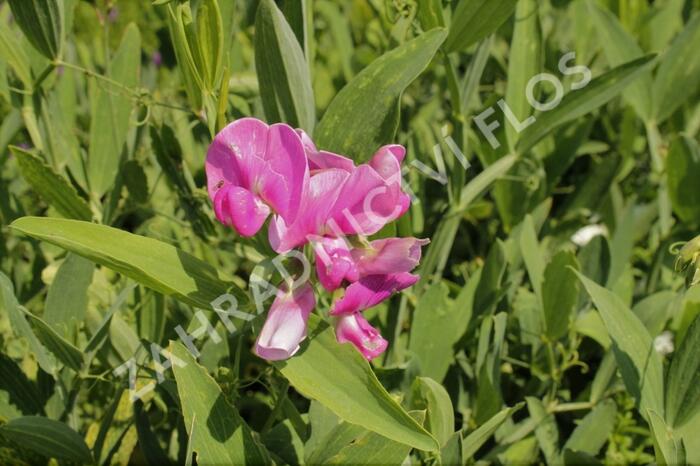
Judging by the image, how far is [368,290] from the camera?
0.80 meters

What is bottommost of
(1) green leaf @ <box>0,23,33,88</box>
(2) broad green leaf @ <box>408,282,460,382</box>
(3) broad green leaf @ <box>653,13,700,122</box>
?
(2) broad green leaf @ <box>408,282,460,382</box>

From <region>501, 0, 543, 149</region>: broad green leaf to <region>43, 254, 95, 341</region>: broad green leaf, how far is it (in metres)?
0.64

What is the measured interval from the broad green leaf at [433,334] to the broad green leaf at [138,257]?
0.38 m

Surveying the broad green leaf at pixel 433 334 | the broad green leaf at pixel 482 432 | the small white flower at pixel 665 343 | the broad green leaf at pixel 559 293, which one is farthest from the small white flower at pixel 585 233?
the broad green leaf at pixel 482 432

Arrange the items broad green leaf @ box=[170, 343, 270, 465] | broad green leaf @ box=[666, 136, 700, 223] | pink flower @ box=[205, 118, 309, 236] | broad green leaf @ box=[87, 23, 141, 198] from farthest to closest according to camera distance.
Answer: broad green leaf @ box=[666, 136, 700, 223] < broad green leaf @ box=[87, 23, 141, 198] < broad green leaf @ box=[170, 343, 270, 465] < pink flower @ box=[205, 118, 309, 236]

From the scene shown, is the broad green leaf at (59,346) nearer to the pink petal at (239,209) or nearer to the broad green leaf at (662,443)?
the pink petal at (239,209)

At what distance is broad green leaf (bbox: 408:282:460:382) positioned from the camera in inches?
46.4

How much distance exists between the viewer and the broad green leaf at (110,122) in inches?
51.3

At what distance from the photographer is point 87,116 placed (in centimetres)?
178

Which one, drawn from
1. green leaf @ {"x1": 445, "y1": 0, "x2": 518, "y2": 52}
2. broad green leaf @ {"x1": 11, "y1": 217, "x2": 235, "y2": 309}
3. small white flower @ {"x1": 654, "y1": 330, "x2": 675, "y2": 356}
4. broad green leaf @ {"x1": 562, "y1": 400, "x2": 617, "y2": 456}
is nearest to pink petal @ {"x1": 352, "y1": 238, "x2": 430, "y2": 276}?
broad green leaf @ {"x1": 11, "y1": 217, "x2": 235, "y2": 309}

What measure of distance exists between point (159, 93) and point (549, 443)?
1.11 meters

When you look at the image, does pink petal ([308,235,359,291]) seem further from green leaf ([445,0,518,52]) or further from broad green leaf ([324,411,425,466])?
green leaf ([445,0,518,52])

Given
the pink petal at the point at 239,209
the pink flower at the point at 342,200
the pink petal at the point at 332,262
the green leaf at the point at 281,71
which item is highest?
the green leaf at the point at 281,71

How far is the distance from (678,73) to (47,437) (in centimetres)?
118
